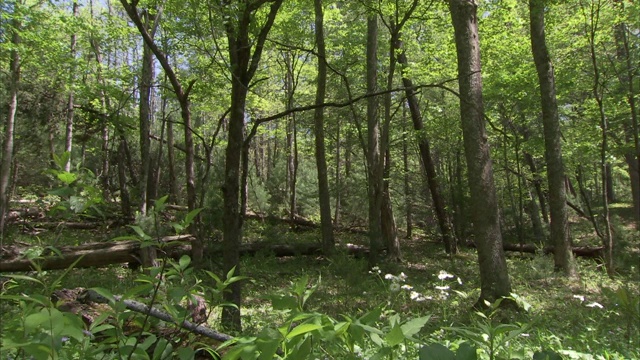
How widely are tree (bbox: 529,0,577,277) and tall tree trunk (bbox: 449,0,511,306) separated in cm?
484

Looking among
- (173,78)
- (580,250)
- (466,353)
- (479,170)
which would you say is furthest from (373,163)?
(466,353)

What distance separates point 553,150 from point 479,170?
523 centimetres

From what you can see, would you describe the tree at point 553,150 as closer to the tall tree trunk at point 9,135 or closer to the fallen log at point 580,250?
the fallen log at point 580,250

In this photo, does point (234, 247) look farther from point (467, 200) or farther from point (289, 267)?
point (467, 200)

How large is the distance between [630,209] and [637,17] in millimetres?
20442

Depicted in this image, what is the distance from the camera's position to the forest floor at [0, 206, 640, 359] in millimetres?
3715

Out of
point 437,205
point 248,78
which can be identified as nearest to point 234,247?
point 248,78

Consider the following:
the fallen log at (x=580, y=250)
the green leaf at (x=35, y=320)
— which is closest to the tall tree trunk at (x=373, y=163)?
the fallen log at (x=580, y=250)

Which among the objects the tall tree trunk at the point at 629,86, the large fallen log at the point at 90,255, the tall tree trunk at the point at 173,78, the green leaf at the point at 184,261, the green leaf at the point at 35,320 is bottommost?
the large fallen log at the point at 90,255

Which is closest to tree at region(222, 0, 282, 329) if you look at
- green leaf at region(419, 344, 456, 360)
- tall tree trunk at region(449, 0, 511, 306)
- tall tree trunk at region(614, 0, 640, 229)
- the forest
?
the forest

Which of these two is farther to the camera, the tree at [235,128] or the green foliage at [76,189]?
the tree at [235,128]

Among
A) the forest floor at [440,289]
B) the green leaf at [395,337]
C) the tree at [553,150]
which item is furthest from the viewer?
the tree at [553,150]

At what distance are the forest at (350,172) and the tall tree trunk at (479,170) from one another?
0.09ft

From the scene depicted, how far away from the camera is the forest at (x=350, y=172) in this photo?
10.3 ft
